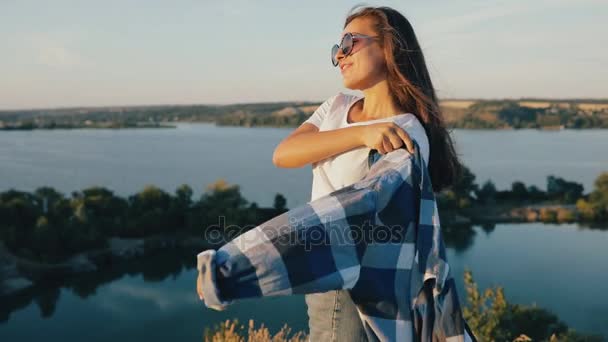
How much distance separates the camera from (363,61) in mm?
954

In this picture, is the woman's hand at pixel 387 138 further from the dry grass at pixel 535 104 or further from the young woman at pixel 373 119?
the dry grass at pixel 535 104

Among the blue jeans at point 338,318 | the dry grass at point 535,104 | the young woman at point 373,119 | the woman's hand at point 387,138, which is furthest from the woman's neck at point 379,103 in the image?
the dry grass at point 535,104

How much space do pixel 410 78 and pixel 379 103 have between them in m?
0.07

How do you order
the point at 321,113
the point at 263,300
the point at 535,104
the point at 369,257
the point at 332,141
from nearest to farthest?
the point at 369,257
the point at 332,141
the point at 321,113
the point at 263,300
the point at 535,104

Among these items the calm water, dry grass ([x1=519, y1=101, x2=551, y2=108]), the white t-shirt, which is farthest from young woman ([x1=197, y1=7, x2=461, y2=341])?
dry grass ([x1=519, y1=101, x2=551, y2=108])

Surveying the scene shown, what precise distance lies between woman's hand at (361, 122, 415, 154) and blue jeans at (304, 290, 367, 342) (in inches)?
8.5

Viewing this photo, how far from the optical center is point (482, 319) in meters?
5.14

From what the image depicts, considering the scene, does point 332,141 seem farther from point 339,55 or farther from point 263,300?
point 263,300

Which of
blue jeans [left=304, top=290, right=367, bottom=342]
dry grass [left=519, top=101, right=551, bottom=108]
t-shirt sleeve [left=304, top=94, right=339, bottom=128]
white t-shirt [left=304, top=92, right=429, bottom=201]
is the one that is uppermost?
dry grass [left=519, top=101, right=551, bottom=108]

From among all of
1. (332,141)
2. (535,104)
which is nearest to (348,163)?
(332,141)

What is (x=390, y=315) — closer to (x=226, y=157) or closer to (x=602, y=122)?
(x=602, y=122)

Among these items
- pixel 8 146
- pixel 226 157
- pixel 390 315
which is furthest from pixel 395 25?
pixel 8 146

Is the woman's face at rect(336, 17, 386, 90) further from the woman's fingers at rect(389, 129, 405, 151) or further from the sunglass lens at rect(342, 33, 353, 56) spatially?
the woman's fingers at rect(389, 129, 405, 151)

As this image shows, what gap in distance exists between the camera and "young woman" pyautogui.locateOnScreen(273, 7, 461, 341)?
2.87 ft
